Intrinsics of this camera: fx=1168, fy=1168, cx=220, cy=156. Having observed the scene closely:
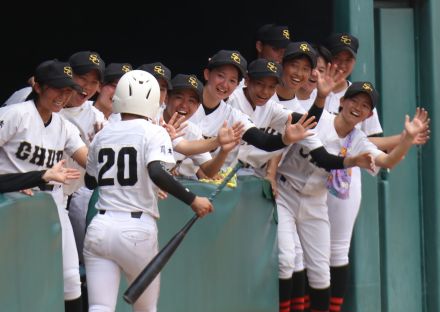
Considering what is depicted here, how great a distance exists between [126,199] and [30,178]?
454mm

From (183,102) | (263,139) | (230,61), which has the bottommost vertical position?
(263,139)

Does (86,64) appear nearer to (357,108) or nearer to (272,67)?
(272,67)

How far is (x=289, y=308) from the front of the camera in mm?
7164

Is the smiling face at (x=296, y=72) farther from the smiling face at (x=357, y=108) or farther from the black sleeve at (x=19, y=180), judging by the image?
the black sleeve at (x=19, y=180)

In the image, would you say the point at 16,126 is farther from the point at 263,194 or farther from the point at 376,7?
the point at 376,7

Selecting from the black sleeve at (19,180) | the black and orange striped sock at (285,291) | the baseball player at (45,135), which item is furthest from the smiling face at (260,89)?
the black sleeve at (19,180)

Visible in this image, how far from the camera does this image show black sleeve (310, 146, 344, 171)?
22.3 feet

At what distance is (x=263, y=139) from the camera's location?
6.38m

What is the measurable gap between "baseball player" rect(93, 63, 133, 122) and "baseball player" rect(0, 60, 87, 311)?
73cm

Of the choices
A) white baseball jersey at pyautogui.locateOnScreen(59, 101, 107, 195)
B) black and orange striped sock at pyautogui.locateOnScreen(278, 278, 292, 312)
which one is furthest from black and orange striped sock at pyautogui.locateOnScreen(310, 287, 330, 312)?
white baseball jersey at pyautogui.locateOnScreen(59, 101, 107, 195)

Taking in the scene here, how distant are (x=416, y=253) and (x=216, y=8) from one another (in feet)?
8.24

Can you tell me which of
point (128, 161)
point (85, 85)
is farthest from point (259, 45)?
point (128, 161)

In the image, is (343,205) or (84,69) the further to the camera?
(343,205)

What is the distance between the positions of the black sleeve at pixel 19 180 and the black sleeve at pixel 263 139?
164 cm
